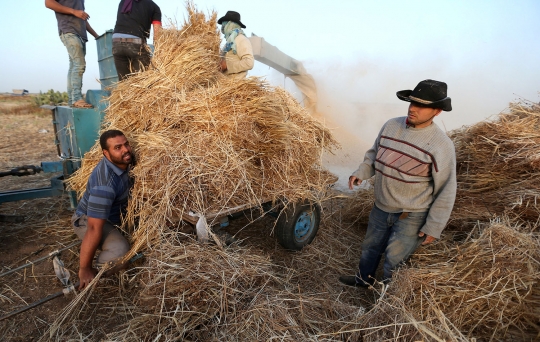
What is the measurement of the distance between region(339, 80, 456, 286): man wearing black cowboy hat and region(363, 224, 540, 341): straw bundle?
0.31m

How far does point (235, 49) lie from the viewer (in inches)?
159

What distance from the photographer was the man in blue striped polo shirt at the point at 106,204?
2.40 metres

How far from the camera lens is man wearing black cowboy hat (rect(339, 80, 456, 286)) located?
2.44m

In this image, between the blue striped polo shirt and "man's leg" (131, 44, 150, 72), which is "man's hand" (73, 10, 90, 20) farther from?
the blue striped polo shirt

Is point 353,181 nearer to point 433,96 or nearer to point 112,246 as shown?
point 433,96

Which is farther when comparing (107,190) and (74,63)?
(74,63)

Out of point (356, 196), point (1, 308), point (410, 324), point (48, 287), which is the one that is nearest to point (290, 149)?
point (410, 324)

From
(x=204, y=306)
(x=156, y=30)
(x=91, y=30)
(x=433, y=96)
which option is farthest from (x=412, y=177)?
(x=91, y=30)

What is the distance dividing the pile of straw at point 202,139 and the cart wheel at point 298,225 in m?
0.29

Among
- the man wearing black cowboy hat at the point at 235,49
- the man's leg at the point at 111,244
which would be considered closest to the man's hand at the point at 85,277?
the man's leg at the point at 111,244

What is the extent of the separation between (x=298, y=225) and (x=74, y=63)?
12.8ft

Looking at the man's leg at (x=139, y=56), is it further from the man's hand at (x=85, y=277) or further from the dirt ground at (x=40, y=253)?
the man's hand at (x=85, y=277)


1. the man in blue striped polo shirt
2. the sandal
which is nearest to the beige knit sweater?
the man in blue striped polo shirt

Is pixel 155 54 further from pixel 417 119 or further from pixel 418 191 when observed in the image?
pixel 418 191
